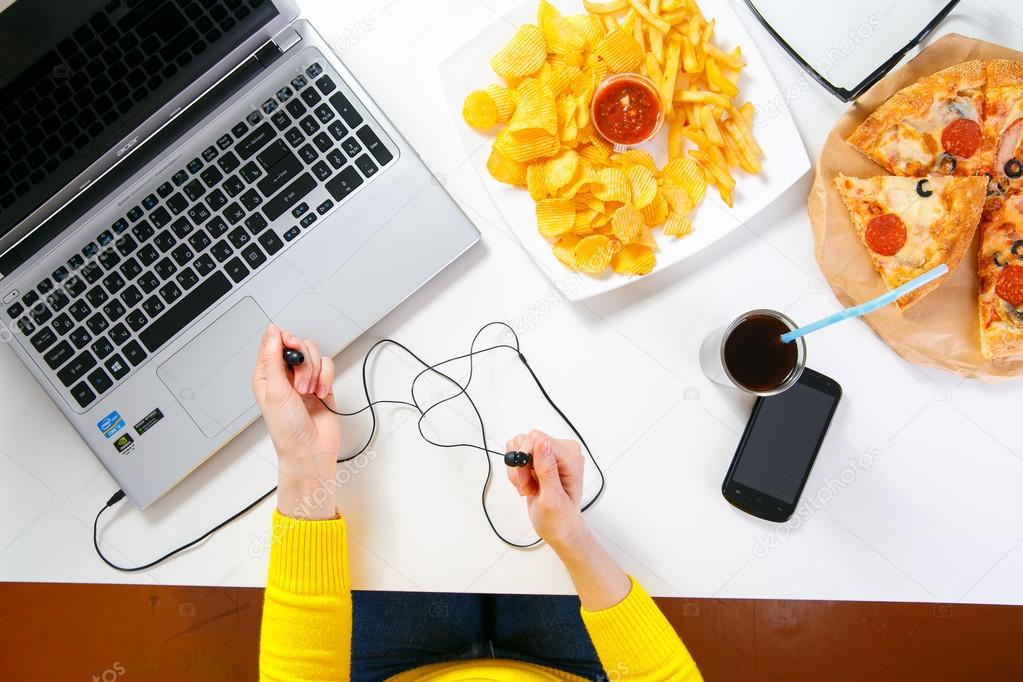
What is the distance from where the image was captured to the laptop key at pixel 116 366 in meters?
0.93

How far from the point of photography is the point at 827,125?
104 centimetres

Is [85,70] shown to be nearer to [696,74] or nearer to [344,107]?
[344,107]

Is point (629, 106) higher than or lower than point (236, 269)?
lower

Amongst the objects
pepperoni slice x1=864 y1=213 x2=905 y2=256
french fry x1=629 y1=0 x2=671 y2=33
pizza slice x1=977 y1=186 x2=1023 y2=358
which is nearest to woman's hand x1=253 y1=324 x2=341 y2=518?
french fry x1=629 y1=0 x2=671 y2=33

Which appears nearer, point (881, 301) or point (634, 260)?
point (881, 301)

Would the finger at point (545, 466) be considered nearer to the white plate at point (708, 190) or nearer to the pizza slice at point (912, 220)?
the white plate at point (708, 190)

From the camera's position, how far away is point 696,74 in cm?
100

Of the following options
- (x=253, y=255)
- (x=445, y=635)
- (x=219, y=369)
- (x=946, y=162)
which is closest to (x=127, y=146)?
(x=253, y=255)

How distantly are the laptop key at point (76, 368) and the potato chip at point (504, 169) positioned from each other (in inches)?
23.8

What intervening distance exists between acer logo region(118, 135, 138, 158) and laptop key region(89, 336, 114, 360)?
0.82 feet

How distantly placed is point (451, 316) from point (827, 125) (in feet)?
2.09

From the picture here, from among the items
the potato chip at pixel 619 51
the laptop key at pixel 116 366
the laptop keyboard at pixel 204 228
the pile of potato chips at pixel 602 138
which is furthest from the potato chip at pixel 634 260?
the laptop key at pixel 116 366

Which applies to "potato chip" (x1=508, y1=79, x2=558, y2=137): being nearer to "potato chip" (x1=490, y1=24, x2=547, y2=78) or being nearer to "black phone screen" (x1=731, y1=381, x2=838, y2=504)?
"potato chip" (x1=490, y1=24, x2=547, y2=78)

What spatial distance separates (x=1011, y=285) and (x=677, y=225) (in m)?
0.51
